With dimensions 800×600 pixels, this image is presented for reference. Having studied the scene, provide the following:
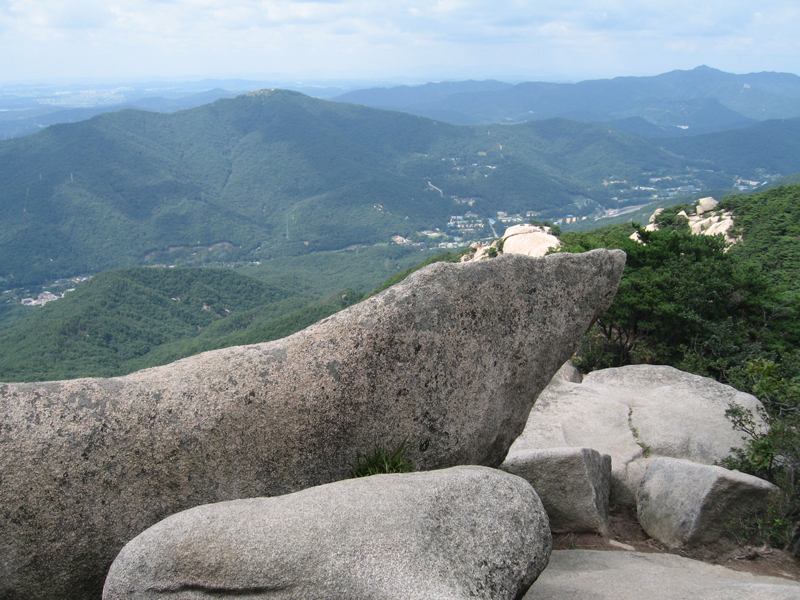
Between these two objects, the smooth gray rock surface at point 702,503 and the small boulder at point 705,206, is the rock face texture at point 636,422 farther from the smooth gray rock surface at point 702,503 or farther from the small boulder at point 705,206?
the small boulder at point 705,206

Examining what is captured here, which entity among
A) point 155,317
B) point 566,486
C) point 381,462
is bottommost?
point 155,317

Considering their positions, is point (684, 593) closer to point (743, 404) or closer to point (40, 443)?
point (40, 443)

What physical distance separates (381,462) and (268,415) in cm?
148

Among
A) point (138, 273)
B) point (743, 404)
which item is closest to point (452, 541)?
point (743, 404)

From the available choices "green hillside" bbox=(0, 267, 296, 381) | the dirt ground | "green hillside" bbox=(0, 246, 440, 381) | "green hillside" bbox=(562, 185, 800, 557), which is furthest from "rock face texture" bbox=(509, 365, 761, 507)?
"green hillside" bbox=(0, 267, 296, 381)

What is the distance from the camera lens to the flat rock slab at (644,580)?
5.12 meters

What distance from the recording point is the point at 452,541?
15.5 feet

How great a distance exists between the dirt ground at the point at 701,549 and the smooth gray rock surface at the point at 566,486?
190 millimetres

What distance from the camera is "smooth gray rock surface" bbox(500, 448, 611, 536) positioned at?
7.96 meters

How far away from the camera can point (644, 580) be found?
19.0ft

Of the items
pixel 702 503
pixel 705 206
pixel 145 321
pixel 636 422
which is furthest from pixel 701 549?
pixel 145 321

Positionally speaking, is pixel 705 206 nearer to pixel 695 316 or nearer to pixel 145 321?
pixel 695 316

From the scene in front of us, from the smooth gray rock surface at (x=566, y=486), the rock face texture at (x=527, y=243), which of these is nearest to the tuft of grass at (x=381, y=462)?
the smooth gray rock surface at (x=566, y=486)

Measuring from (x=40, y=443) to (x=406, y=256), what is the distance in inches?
6601
